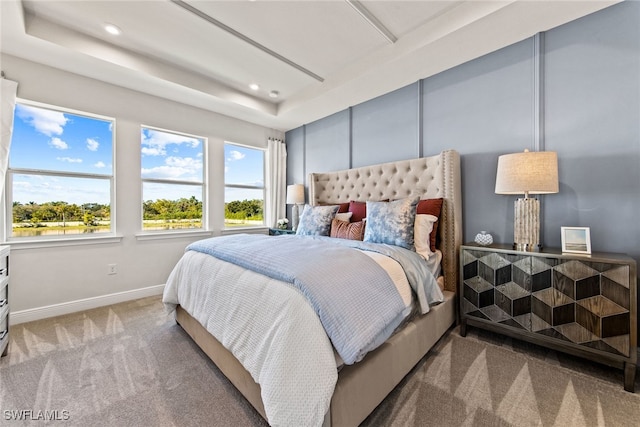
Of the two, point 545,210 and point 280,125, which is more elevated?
point 280,125

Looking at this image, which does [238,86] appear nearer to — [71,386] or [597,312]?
[71,386]

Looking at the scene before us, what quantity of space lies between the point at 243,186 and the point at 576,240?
411 cm

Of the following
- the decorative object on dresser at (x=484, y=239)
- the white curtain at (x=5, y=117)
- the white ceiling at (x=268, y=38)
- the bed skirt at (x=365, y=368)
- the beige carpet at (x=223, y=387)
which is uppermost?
the white ceiling at (x=268, y=38)

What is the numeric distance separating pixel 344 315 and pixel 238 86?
3.35 meters

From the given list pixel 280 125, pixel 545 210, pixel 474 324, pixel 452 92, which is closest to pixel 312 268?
pixel 474 324

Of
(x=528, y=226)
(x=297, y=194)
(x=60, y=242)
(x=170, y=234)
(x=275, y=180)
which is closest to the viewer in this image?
(x=528, y=226)

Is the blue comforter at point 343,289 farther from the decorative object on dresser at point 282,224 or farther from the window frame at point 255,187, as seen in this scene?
the decorative object on dresser at point 282,224

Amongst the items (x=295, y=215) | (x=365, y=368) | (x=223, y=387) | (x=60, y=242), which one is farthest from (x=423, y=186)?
(x=60, y=242)

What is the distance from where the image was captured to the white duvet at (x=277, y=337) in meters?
1.07

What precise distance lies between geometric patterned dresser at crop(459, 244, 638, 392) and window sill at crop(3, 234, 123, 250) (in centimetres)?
384

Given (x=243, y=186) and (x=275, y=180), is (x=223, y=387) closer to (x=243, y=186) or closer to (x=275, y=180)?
(x=243, y=186)

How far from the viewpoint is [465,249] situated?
221 centimetres

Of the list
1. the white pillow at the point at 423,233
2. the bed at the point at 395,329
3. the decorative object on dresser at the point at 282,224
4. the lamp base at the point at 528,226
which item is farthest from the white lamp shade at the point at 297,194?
the lamp base at the point at 528,226

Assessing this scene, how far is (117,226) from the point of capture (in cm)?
313
